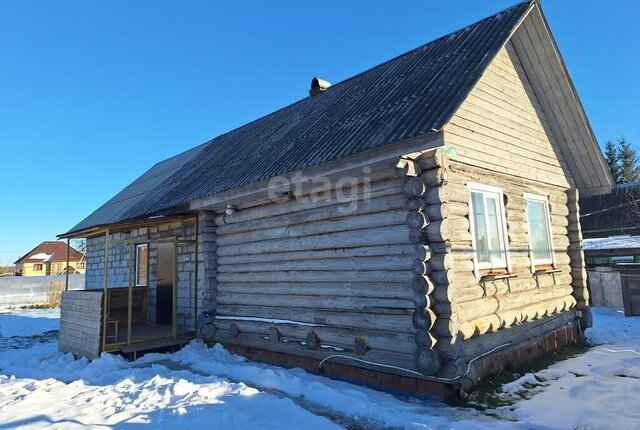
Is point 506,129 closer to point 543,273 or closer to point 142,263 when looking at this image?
point 543,273

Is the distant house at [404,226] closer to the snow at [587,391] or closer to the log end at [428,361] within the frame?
the log end at [428,361]

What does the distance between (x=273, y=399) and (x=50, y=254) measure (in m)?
62.0

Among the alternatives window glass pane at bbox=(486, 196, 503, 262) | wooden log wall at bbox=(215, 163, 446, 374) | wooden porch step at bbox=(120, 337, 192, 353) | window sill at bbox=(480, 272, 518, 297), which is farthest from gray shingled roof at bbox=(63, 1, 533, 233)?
wooden porch step at bbox=(120, 337, 192, 353)

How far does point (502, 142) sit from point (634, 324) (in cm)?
686

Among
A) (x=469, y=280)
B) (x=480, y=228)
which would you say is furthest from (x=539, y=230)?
(x=469, y=280)

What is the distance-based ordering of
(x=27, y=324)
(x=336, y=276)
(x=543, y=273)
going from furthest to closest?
(x=27, y=324) < (x=543, y=273) < (x=336, y=276)

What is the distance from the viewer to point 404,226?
596 cm

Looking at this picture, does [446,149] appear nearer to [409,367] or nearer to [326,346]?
[409,367]

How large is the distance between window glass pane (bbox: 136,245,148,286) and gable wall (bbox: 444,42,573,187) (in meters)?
9.72

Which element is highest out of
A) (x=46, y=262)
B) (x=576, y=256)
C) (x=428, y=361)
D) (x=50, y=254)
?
(x=50, y=254)

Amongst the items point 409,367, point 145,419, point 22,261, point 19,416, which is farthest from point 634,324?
point 22,261

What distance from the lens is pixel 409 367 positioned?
226 inches

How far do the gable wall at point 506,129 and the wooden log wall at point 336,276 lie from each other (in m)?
1.33

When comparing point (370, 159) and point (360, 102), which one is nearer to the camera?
point (370, 159)
